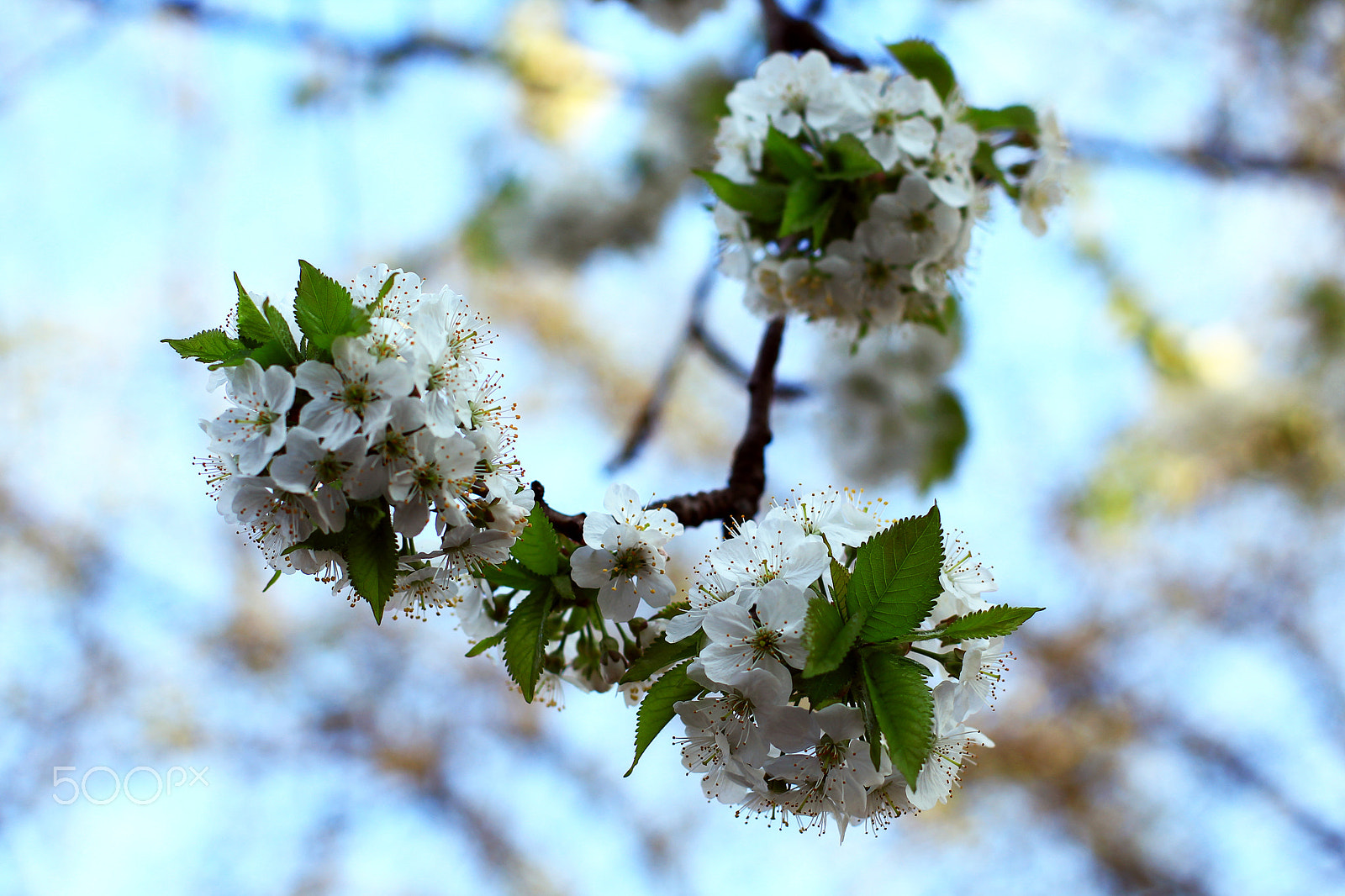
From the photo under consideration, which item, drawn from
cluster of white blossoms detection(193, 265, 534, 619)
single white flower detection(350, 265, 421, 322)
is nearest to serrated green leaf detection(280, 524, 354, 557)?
cluster of white blossoms detection(193, 265, 534, 619)

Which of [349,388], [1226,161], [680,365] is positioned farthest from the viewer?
[1226,161]

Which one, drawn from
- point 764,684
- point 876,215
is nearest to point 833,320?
point 876,215

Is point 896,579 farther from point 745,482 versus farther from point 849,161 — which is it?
point 849,161

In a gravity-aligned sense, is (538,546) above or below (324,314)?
below

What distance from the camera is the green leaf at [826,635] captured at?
854 mm

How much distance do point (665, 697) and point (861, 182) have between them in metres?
0.86

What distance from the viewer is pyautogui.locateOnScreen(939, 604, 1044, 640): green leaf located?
92cm

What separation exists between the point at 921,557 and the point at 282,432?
62 centimetres

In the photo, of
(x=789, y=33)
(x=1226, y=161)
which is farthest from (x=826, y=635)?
(x=1226, y=161)

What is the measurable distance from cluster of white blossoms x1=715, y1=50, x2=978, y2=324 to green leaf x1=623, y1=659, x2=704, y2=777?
714 mm

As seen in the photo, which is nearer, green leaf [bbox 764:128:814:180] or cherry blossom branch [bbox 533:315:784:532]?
cherry blossom branch [bbox 533:315:784:532]

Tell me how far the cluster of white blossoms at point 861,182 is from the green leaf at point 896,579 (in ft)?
1.97

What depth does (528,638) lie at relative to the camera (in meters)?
0.97

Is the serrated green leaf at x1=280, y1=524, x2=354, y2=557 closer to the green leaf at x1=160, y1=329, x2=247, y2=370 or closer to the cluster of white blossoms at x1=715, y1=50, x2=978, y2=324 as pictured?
the green leaf at x1=160, y1=329, x2=247, y2=370
